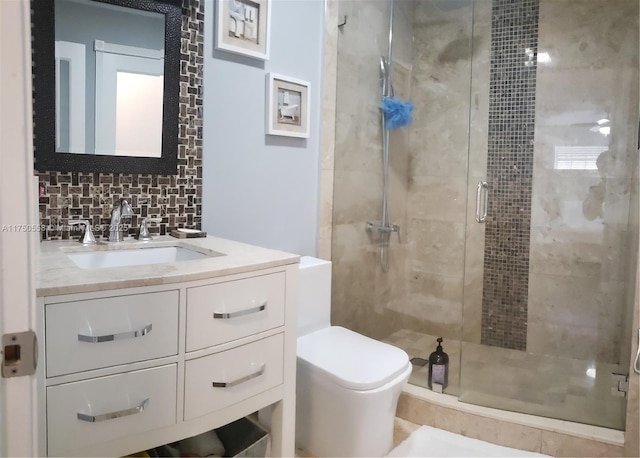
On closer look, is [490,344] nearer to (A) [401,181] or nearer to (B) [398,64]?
(A) [401,181]

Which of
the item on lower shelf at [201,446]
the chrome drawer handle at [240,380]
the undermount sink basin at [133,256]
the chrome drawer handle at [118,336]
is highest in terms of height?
the undermount sink basin at [133,256]

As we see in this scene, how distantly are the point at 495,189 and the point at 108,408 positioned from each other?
2.48 meters

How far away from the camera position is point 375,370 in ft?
6.19

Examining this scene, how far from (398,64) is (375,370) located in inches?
77.8

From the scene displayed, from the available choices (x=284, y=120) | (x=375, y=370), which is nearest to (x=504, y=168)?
(x=284, y=120)

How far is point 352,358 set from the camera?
1979mm

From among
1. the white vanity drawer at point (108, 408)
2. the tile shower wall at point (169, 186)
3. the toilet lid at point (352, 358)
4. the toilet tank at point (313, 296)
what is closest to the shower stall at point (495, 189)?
the toilet tank at point (313, 296)

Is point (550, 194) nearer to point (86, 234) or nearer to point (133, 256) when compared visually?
point (133, 256)

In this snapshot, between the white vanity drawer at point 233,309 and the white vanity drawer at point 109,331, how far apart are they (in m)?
0.06

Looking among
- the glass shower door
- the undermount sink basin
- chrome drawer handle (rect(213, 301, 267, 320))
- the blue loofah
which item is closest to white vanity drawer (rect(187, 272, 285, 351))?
chrome drawer handle (rect(213, 301, 267, 320))

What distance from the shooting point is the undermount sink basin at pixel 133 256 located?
162 centimetres

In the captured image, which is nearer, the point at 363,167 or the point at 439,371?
the point at 439,371

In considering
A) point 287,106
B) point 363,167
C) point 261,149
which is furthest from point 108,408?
point 363,167

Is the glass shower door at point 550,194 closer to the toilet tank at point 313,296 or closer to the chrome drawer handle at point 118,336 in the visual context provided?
the toilet tank at point 313,296
